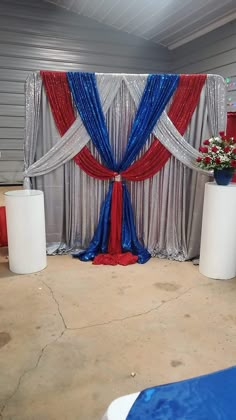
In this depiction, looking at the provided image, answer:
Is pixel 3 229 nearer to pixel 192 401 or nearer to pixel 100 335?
pixel 100 335

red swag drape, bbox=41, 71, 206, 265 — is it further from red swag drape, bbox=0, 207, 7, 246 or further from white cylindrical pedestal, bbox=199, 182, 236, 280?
red swag drape, bbox=0, 207, 7, 246

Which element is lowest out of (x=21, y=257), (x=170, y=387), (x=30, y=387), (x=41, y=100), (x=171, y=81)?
(x=30, y=387)

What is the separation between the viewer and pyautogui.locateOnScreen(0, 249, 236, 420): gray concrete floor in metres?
1.54

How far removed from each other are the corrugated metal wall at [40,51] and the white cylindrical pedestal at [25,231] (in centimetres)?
433

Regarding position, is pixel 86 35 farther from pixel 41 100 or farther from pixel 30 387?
pixel 30 387

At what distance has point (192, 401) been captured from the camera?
2.81 ft

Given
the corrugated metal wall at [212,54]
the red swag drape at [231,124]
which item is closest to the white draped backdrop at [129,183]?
the red swag drape at [231,124]

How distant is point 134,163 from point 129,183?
0.24 m

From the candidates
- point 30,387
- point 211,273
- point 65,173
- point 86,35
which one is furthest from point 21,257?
point 86,35

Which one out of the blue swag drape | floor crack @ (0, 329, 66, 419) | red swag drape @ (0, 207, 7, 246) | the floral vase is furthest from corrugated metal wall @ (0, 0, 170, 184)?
floor crack @ (0, 329, 66, 419)

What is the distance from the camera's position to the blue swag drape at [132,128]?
10.00 feet

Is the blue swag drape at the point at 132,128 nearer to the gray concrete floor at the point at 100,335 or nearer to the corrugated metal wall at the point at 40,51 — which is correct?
the gray concrete floor at the point at 100,335

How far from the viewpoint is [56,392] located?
153 centimetres

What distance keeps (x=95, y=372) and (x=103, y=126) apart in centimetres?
235
